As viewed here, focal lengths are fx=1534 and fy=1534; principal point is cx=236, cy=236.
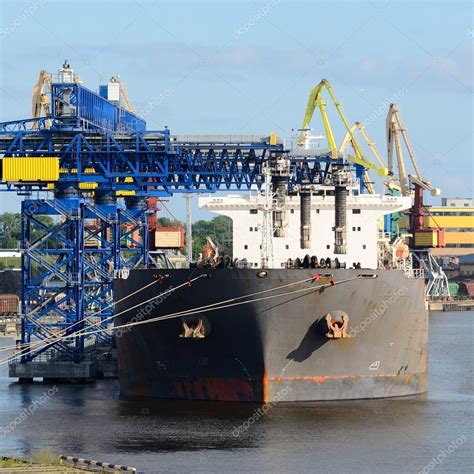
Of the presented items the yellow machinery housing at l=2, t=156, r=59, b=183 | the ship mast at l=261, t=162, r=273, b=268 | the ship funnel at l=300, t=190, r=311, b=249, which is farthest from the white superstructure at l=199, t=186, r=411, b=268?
the yellow machinery housing at l=2, t=156, r=59, b=183

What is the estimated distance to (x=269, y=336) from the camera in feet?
196

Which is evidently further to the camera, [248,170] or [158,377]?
[248,170]

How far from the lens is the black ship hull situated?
5994cm

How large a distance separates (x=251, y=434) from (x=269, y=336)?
6.14 metres

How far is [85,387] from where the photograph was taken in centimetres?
7275

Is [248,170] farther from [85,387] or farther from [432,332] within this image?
[432,332]

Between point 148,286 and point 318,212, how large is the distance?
8.46 m

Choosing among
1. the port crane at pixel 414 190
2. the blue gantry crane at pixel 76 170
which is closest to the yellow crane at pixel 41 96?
the blue gantry crane at pixel 76 170

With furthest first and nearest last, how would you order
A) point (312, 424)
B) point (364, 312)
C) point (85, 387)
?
point (85, 387) → point (364, 312) → point (312, 424)

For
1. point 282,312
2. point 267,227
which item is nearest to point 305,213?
point 267,227

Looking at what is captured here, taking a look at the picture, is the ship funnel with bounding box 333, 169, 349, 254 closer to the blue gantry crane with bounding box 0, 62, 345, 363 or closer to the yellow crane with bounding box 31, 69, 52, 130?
the blue gantry crane with bounding box 0, 62, 345, 363

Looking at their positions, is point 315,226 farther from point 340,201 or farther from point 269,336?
point 269,336

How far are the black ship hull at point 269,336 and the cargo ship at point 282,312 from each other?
41mm

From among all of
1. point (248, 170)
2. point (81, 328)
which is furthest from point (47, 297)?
point (248, 170)
